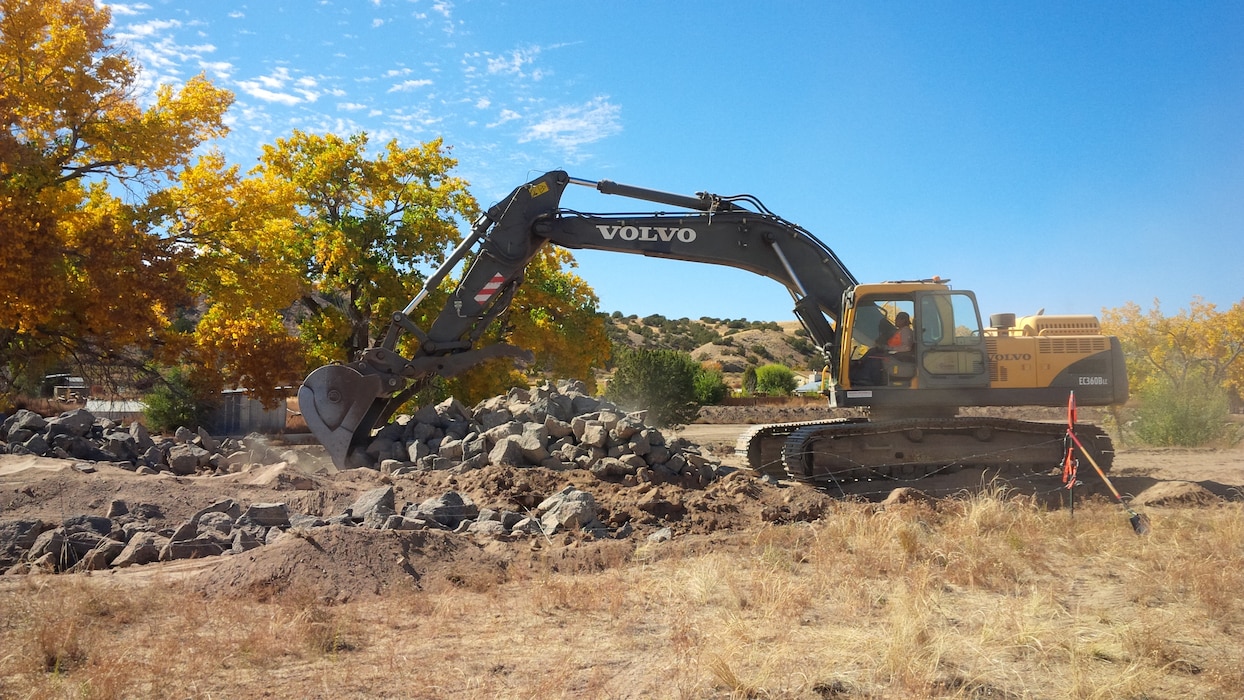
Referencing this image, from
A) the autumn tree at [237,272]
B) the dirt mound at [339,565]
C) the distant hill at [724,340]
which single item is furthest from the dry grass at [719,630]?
the distant hill at [724,340]

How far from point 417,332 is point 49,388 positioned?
1051 inches

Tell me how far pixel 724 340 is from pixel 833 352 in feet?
220

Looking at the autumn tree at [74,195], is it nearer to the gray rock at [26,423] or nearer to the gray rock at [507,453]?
the gray rock at [26,423]

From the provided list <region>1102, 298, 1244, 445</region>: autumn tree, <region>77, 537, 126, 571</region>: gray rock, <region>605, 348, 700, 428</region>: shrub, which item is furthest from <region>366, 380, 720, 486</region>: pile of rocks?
<region>1102, 298, 1244, 445</region>: autumn tree

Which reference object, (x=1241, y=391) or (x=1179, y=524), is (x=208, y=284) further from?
(x=1241, y=391)

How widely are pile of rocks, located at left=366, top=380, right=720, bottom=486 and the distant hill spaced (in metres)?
54.4

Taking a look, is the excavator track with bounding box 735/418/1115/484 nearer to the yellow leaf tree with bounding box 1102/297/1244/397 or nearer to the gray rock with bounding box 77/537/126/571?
the gray rock with bounding box 77/537/126/571

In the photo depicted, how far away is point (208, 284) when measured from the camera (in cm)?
1883

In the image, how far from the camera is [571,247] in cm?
1341

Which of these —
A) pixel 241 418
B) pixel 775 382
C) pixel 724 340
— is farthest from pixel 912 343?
pixel 724 340

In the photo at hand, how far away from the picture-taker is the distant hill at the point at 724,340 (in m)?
72.9

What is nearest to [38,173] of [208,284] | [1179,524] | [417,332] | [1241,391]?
[208,284]

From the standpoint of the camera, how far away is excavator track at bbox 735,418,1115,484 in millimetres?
12586

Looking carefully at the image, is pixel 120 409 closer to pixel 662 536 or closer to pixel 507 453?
pixel 507 453
